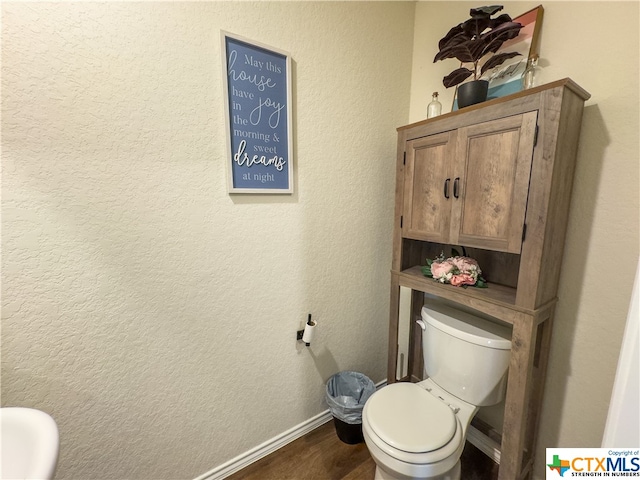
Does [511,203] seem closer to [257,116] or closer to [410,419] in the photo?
[410,419]

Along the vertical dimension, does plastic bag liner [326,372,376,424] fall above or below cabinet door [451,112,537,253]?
below

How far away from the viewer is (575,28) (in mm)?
973

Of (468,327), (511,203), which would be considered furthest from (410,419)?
(511,203)

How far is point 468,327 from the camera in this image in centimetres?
116

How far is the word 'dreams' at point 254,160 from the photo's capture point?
3.51 ft

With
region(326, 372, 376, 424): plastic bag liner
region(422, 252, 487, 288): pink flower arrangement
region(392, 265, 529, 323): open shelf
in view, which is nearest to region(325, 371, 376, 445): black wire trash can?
region(326, 372, 376, 424): plastic bag liner

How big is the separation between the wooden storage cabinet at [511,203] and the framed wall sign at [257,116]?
606 mm

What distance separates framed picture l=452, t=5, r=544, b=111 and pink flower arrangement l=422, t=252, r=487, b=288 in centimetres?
76

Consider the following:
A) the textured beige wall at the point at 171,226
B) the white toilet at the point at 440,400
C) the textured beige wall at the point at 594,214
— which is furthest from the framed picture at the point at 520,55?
the white toilet at the point at 440,400

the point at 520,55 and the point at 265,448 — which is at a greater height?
the point at 520,55

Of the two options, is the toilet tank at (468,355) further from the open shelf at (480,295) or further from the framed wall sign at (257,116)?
the framed wall sign at (257,116)

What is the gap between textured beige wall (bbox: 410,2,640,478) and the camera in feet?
2.93

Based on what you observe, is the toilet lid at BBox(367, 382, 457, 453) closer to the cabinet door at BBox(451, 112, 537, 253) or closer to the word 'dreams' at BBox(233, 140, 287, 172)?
the cabinet door at BBox(451, 112, 537, 253)

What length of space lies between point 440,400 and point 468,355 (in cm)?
24
